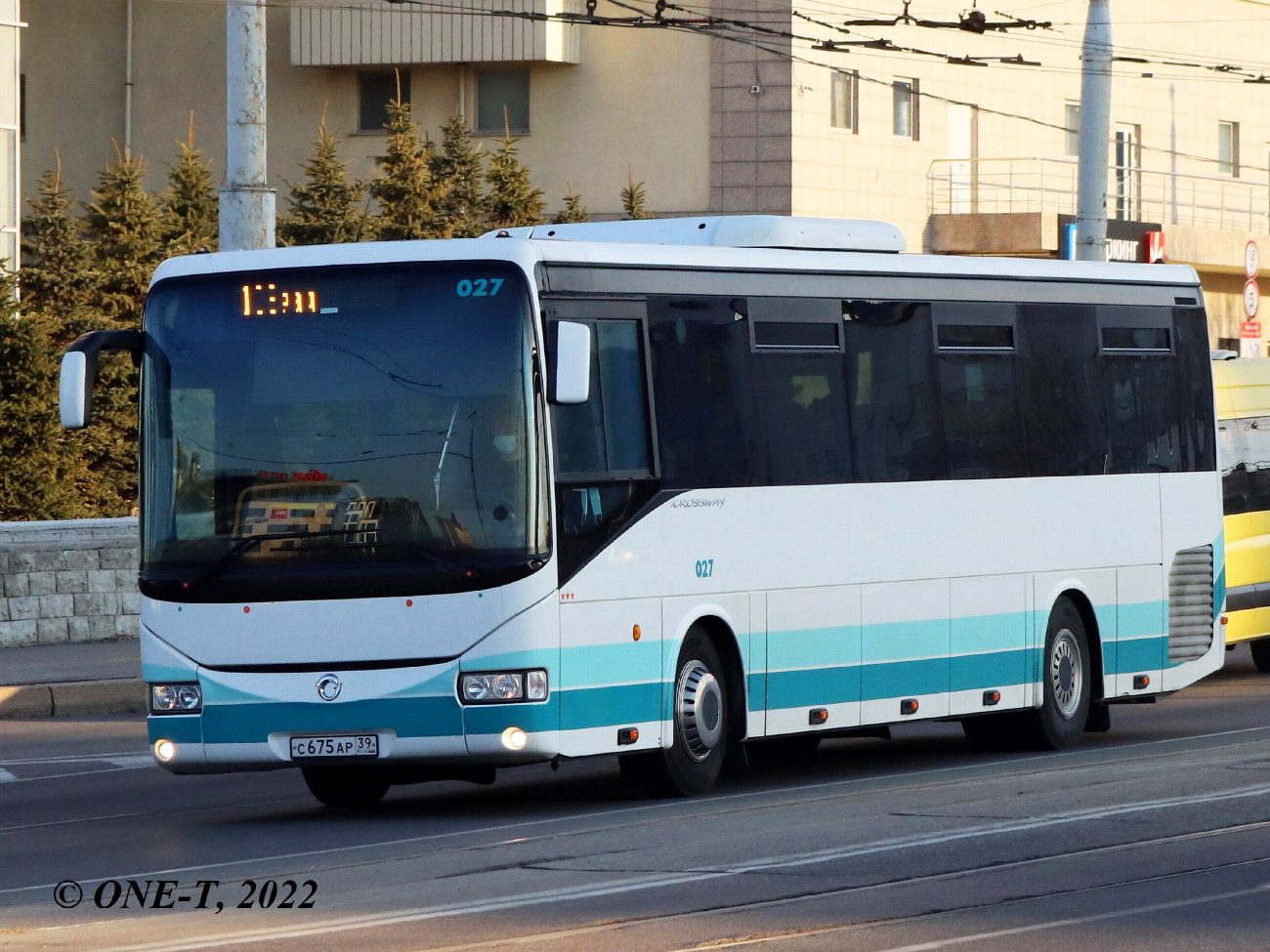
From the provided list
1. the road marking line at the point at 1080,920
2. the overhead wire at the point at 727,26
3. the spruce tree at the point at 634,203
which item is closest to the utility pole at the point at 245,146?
the road marking line at the point at 1080,920

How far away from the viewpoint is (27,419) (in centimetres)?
2509

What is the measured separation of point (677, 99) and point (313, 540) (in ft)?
89.5

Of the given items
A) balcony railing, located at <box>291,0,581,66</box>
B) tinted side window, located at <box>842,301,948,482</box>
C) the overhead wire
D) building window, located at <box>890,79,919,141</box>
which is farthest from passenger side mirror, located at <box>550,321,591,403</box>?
building window, located at <box>890,79,919,141</box>

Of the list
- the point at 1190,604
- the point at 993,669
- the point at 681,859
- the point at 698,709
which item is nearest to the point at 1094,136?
the point at 1190,604

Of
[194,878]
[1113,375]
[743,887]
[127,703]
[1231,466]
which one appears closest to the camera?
[743,887]

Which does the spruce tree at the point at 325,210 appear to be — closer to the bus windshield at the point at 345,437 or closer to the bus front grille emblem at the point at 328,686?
the bus windshield at the point at 345,437

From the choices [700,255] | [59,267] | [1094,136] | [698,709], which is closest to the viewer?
[698,709]

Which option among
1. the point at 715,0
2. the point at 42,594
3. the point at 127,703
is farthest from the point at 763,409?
the point at 715,0

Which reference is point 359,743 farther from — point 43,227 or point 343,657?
point 43,227

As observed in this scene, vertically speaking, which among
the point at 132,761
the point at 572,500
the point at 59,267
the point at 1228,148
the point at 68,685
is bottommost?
the point at 132,761

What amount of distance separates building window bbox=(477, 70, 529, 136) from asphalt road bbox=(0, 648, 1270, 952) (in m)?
25.2

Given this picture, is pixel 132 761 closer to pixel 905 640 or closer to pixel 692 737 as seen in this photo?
pixel 692 737

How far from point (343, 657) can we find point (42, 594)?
12342 mm

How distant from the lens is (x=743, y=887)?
9.34 m
